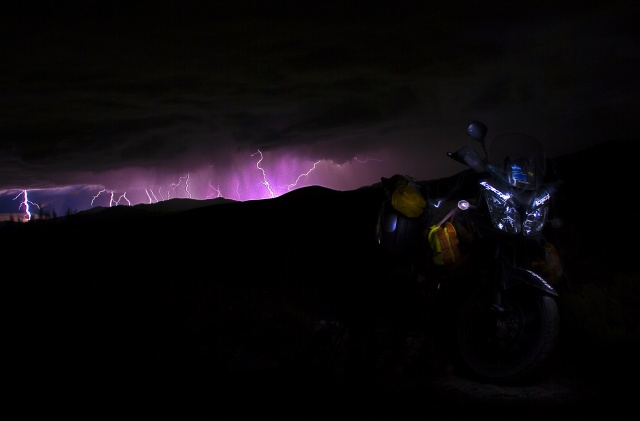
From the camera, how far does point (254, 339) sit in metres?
6.12

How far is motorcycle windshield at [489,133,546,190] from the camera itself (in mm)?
5090

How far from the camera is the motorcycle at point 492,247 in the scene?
483 centimetres

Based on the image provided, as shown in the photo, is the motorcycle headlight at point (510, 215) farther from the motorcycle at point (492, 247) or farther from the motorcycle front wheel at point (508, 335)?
the motorcycle front wheel at point (508, 335)

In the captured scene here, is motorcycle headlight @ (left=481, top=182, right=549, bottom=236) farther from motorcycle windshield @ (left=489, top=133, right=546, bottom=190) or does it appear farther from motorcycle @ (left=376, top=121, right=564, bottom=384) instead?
motorcycle windshield @ (left=489, top=133, right=546, bottom=190)

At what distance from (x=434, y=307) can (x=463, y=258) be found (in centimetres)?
142

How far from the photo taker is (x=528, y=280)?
4.73 m

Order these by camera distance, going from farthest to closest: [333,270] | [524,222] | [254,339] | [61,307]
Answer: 1. [333,270]
2. [61,307]
3. [254,339]
4. [524,222]

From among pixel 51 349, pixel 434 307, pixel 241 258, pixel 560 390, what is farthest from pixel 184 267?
pixel 560 390

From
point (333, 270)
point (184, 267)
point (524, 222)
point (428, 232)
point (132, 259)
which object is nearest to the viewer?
point (524, 222)

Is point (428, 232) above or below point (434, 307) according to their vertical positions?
above

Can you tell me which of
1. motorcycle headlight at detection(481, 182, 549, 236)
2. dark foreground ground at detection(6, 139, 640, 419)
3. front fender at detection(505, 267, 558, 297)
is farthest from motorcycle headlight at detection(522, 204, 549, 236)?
dark foreground ground at detection(6, 139, 640, 419)

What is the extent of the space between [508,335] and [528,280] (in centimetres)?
59

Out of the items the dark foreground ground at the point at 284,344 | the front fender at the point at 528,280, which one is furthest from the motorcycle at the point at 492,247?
the dark foreground ground at the point at 284,344

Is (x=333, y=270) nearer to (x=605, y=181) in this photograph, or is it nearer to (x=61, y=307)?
(x=61, y=307)
